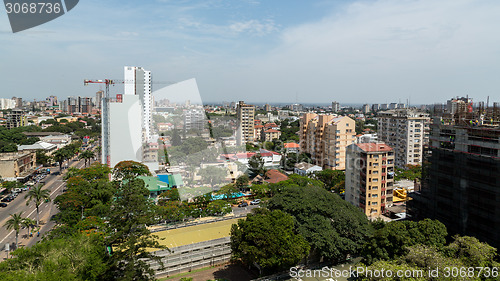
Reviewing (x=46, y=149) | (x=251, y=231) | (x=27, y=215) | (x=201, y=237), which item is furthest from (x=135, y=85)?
(x=251, y=231)

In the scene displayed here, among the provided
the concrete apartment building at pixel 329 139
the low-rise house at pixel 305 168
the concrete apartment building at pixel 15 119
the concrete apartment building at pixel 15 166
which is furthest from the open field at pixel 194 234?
the concrete apartment building at pixel 15 119

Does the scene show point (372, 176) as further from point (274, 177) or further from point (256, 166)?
point (256, 166)

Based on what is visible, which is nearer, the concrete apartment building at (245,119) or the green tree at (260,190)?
the green tree at (260,190)

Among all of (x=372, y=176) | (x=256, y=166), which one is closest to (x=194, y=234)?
(x=372, y=176)

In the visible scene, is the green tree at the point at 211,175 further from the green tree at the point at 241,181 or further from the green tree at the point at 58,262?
the green tree at the point at 58,262

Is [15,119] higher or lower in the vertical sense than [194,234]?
higher

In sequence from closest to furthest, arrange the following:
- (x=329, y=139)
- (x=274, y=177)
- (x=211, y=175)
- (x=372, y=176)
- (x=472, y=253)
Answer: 1. (x=472, y=253)
2. (x=372, y=176)
3. (x=211, y=175)
4. (x=274, y=177)
5. (x=329, y=139)
